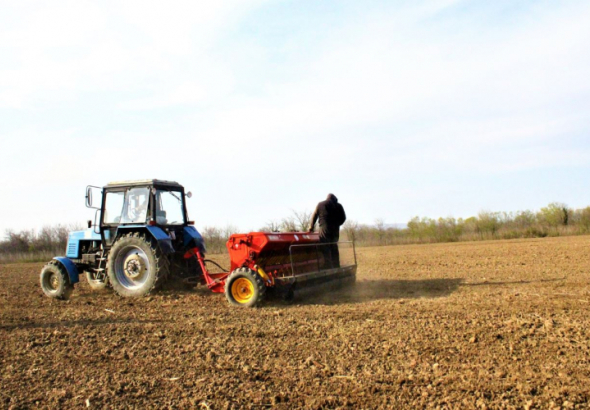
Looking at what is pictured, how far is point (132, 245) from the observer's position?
28.0ft

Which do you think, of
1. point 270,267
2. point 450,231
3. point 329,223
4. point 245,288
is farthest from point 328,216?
point 450,231

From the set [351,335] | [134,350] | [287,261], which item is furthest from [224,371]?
[287,261]

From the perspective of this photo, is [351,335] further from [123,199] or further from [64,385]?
[123,199]

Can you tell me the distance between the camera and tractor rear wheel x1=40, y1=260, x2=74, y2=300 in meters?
9.11

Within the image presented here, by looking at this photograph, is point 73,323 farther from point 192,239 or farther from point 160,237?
point 192,239

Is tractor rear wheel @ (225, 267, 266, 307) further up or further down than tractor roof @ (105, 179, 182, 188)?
further down

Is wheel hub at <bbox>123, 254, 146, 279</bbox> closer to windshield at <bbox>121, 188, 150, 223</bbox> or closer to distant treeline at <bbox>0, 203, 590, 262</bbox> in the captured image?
windshield at <bbox>121, 188, 150, 223</bbox>

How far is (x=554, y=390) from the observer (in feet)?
12.1

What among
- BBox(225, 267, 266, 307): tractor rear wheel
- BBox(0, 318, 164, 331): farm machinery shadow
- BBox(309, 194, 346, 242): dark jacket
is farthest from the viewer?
BBox(309, 194, 346, 242): dark jacket

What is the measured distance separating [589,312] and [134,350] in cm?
522

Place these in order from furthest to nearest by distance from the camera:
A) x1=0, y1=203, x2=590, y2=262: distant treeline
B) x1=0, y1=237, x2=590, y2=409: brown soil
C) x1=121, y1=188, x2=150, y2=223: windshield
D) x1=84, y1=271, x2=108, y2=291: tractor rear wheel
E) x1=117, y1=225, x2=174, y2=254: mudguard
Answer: x1=0, y1=203, x2=590, y2=262: distant treeline, x1=84, y1=271, x2=108, y2=291: tractor rear wheel, x1=121, y1=188, x2=150, y2=223: windshield, x1=117, y1=225, x2=174, y2=254: mudguard, x1=0, y1=237, x2=590, y2=409: brown soil

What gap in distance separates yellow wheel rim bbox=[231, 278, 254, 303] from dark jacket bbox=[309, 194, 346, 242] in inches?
80.7

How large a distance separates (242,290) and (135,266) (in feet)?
6.99

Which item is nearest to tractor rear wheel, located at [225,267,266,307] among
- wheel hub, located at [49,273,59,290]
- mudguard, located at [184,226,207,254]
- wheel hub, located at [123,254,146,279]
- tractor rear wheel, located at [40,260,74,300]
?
mudguard, located at [184,226,207,254]
